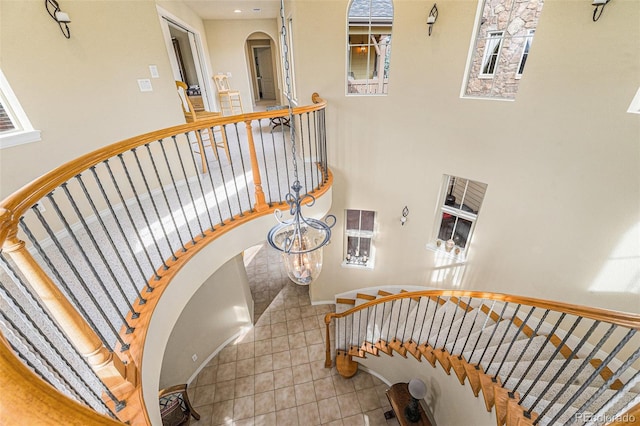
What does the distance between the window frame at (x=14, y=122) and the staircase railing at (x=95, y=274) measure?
49 centimetres

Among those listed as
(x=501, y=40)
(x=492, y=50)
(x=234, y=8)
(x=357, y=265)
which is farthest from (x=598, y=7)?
(x=234, y=8)

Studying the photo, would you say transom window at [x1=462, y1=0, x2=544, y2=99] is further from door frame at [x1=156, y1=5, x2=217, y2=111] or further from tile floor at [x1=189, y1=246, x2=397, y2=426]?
tile floor at [x1=189, y1=246, x2=397, y2=426]

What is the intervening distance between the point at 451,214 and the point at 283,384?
370 cm

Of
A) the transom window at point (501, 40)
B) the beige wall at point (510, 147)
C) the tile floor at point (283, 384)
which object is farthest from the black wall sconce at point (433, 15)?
the tile floor at point (283, 384)

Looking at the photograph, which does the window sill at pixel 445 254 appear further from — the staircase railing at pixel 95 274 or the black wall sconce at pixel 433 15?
the black wall sconce at pixel 433 15

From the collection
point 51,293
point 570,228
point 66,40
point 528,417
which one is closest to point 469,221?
point 570,228

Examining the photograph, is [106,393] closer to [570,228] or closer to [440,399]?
[440,399]

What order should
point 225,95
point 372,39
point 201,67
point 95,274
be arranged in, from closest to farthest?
point 95,274 < point 372,39 < point 201,67 < point 225,95

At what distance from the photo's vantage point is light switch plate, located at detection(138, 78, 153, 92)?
306 cm

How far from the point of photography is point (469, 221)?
4.05m

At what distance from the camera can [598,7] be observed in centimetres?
225

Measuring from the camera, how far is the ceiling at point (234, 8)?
453 cm

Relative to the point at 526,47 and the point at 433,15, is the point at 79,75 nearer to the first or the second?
the point at 433,15

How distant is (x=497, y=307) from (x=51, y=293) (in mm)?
4693
